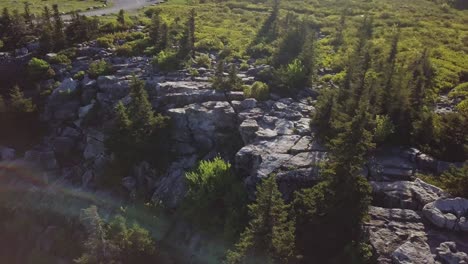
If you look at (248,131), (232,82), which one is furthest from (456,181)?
(232,82)

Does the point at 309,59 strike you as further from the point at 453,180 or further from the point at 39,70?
the point at 39,70

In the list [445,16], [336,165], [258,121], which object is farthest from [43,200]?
[445,16]

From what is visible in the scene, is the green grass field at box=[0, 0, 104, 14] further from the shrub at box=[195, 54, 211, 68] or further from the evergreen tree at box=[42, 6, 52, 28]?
the shrub at box=[195, 54, 211, 68]

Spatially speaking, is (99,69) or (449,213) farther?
(99,69)

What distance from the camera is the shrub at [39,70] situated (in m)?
32.5

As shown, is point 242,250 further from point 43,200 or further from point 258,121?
point 43,200

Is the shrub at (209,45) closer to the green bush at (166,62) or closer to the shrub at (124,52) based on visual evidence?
the green bush at (166,62)

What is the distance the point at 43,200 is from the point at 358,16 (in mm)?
44718

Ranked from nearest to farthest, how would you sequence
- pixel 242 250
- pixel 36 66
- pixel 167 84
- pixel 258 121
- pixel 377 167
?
1. pixel 242 250
2. pixel 377 167
3. pixel 258 121
4. pixel 167 84
5. pixel 36 66

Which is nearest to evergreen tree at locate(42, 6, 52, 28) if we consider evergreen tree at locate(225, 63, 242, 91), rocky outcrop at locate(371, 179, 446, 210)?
evergreen tree at locate(225, 63, 242, 91)

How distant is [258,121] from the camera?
25344 mm

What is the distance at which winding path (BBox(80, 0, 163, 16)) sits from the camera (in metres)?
54.2

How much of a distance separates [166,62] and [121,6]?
110ft

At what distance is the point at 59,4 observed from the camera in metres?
60.2
